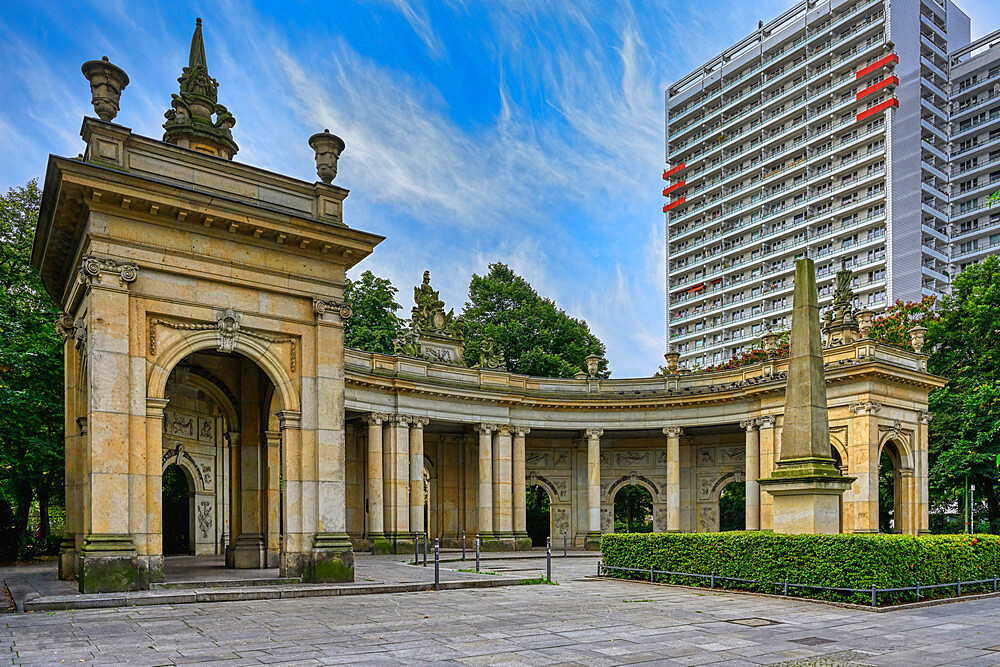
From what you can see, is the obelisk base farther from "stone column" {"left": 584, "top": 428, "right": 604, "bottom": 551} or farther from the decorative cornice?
"stone column" {"left": 584, "top": 428, "right": 604, "bottom": 551}

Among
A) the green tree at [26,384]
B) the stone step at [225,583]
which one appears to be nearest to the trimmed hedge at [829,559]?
the stone step at [225,583]

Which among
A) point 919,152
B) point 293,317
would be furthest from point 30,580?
point 919,152

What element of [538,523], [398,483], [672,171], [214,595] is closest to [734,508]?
[538,523]

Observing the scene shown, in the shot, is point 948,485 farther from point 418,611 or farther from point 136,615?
point 136,615

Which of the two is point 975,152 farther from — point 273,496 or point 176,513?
point 273,496

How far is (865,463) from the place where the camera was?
34000 millimetres

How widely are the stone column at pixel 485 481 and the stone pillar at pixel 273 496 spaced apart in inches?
655

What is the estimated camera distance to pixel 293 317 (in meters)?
20.5

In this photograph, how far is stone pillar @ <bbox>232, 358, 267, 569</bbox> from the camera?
23.0m

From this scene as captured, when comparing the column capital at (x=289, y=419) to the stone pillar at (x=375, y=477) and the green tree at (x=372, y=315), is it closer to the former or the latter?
the stone pillar at (x=375, y=477)

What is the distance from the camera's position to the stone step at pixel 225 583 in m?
17.8

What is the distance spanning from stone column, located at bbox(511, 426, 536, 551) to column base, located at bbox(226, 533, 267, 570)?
1820 cm

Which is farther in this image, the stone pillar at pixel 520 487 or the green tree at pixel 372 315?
the green tree at pixel 372 315

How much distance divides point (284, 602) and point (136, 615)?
10.5 feet
